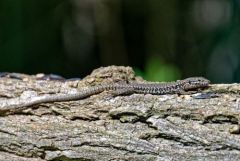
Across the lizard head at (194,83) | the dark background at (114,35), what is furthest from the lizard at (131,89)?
the dark background at (114,35)

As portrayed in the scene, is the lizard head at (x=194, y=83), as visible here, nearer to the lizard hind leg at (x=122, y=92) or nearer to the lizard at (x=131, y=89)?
the lizard at (x=131, y=89)

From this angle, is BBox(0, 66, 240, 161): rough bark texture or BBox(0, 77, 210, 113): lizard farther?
BBox(0, 77, 210, 113): lizard

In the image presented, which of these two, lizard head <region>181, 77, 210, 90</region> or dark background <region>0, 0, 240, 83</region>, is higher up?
dark background <region>0, 0, 240, 83</region>

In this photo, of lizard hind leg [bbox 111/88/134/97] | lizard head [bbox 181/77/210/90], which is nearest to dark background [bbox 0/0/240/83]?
lizard head [bbox 181/77/210/90]

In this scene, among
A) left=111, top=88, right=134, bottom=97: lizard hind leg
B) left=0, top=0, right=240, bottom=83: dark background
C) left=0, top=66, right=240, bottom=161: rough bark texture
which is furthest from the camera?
left=0, top=0, right=240, bottom=83: dark background

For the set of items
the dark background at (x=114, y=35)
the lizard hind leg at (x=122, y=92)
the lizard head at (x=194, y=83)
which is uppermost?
the dark background at (x=114, y=35)

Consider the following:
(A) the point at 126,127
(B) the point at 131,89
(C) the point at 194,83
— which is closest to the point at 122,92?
(B) the point at 131,89

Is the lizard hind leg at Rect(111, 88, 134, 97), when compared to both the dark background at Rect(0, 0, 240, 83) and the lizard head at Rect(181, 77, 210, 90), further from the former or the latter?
the dark background at Rect(0, 0, 240, 83)
